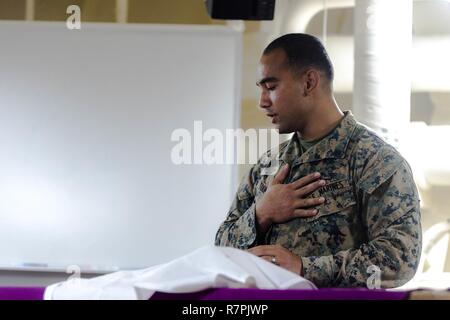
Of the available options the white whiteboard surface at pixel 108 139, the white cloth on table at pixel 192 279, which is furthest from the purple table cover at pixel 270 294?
the white whiteboard surface at pixel 108 139

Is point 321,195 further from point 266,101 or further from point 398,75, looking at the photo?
point 398,75

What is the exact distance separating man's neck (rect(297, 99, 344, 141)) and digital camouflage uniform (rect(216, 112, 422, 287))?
28 millimetres

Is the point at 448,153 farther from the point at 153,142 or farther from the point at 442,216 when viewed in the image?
the point at 153,142

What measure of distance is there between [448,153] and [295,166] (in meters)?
1.70

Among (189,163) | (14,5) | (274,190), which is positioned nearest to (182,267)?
(274,190)

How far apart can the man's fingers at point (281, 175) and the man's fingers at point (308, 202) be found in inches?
3.7

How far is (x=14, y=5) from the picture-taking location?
3506mm

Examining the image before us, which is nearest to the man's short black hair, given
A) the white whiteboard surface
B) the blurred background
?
the blurred background

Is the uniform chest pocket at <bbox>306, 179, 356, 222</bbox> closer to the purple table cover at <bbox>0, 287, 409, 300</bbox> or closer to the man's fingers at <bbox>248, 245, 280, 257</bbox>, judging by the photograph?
the man's fingers at <bbox>248, 245, 280, 257</bbox>

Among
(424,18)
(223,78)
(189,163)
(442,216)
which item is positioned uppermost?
(424,18)

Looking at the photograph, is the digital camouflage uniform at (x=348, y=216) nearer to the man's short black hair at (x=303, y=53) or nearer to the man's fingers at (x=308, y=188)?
the man's fingers at (x=308, y=188)

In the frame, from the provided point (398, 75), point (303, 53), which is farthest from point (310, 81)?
point (398, 75)

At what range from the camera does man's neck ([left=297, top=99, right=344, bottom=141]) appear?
1.82m
